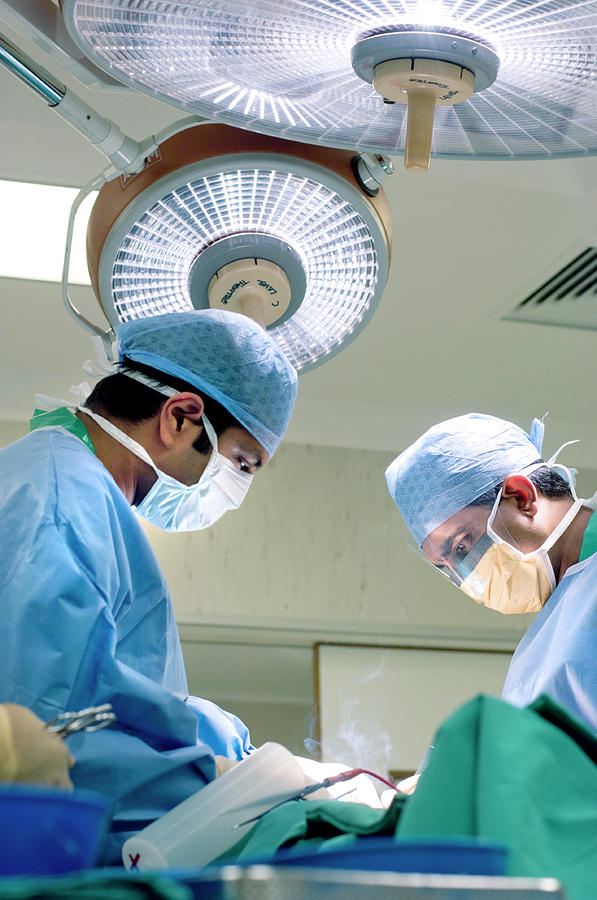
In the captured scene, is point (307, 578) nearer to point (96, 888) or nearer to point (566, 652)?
point (566, 652)

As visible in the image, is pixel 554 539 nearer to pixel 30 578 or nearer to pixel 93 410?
pixel 93 410

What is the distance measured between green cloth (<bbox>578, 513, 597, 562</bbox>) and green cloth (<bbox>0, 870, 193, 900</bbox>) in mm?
1507

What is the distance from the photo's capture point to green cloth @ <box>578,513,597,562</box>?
1.96 meters

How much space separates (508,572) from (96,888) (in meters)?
1.59

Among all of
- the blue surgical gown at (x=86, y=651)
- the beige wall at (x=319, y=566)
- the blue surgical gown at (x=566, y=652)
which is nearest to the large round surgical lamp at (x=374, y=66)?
the blue surgical gown at (x=86, y=651)

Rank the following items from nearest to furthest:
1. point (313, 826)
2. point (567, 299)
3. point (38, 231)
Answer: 1. point (313, 826)
2. point (38, 231)
3. point (567, 299)

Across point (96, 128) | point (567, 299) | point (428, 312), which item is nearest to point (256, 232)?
point (96, 128)

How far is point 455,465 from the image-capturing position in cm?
214

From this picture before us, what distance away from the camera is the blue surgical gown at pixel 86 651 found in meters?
1.26

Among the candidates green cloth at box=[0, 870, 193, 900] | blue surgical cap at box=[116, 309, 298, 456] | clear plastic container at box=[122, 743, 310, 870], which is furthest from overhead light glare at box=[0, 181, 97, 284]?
green cloth at box=[0, 870, 193, 900]

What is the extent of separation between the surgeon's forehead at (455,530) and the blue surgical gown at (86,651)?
85cm

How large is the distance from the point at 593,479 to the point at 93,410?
244cm

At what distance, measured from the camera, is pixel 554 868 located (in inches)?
29.7

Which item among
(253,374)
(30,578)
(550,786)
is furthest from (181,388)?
(550,786)
